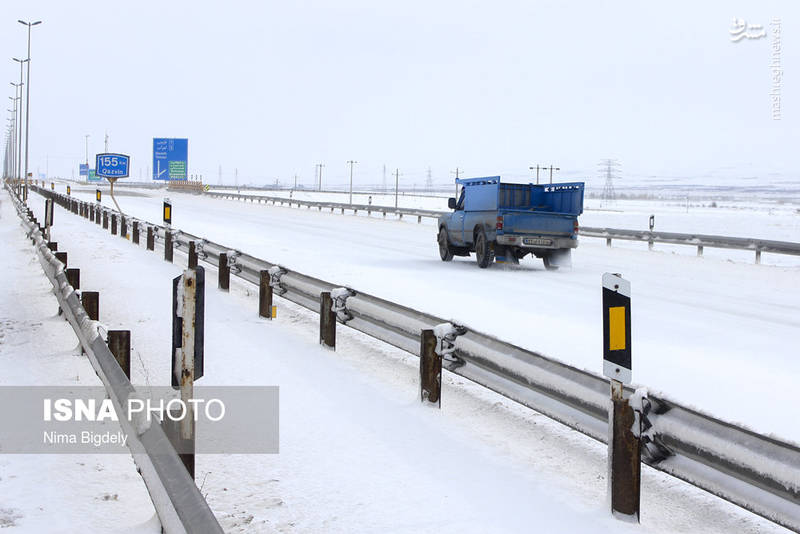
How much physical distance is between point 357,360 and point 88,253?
46.1 feet

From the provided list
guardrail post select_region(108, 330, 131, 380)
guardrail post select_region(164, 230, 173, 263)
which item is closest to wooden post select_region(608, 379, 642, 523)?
guardrail post select_region(108, 330, 131, 380)

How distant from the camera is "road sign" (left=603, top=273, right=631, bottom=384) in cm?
471

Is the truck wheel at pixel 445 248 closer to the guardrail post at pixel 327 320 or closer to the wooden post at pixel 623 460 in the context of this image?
the guardrail post at pixel 327 320

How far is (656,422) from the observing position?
461 cm

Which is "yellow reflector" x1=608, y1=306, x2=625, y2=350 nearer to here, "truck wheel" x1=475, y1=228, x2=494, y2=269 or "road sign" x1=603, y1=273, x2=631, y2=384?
"road sign" x1=603, y1=273, x2=631, y2=384

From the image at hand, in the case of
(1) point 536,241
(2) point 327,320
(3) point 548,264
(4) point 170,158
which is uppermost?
(4) point 170,158

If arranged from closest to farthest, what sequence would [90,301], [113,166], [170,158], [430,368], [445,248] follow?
[430,368]
[90,301]
[445,248]
[113,166]
[170,158]

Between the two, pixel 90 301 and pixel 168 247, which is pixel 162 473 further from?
pixel 168 247

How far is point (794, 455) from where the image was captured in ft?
12.7

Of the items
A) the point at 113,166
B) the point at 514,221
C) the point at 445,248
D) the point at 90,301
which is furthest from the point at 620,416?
the point at 113,166

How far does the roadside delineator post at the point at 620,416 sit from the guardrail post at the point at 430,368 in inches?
90.4

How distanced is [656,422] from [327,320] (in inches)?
206

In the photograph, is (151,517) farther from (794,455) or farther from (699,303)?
(699,303)

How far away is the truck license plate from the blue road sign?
62829 mm
